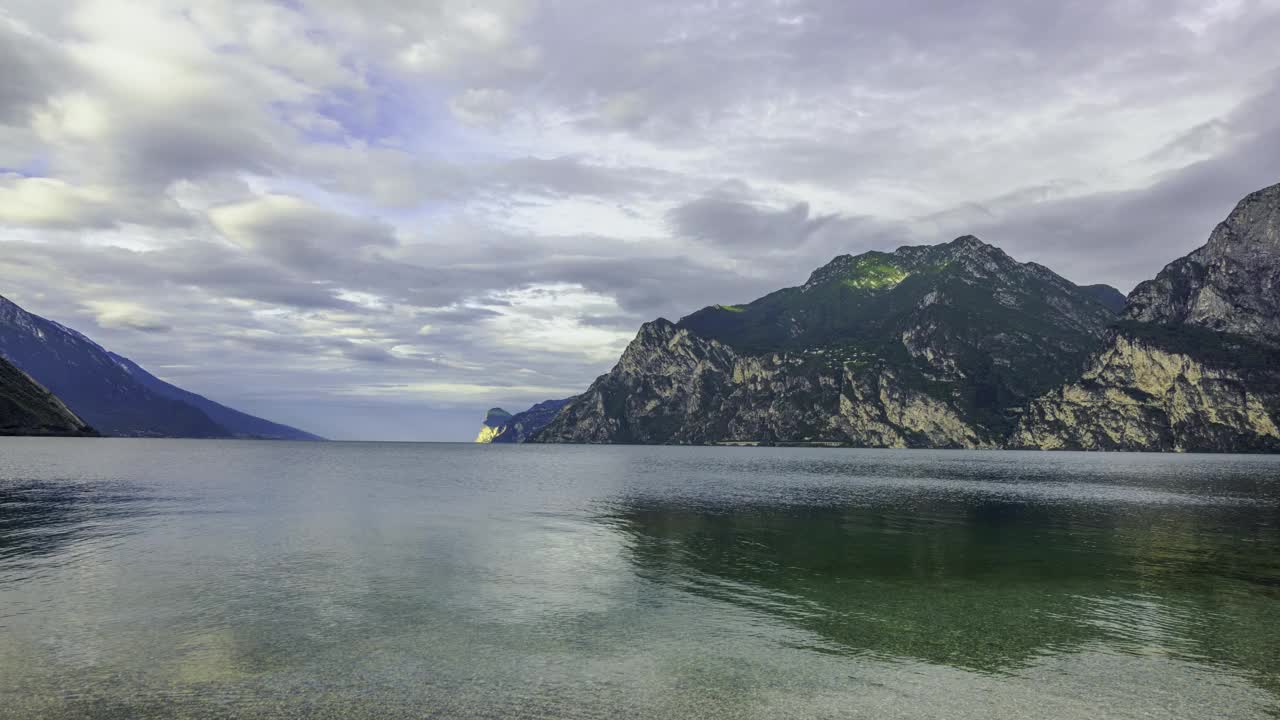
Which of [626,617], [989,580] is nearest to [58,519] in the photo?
[626,617]

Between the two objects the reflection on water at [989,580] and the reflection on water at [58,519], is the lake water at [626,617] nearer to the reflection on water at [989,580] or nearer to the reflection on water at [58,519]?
the reflection on water at [989,580]

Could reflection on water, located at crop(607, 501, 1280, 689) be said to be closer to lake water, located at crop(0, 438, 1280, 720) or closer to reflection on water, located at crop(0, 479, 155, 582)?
lake water, located at crop(0, 438, 1280, 720)

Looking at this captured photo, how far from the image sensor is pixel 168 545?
184 feet

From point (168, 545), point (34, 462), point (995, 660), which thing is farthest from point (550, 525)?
point (34, 462)

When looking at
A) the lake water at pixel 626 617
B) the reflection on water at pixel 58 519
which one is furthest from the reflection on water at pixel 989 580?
the reflection on water at pixel 58 519

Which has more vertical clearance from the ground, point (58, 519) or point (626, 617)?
point (626, 617)

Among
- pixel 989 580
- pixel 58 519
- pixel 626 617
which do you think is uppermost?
pixel 626 617

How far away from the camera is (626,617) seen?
116ft

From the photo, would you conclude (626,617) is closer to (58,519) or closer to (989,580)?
(989,580)

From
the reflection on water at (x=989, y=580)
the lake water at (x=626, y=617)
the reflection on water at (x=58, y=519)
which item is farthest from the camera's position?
the reflection on water at (x=58, y=519)

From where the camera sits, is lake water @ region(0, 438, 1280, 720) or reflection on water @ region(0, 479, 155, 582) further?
reflection on water @ region(0, 479, 155, 582)

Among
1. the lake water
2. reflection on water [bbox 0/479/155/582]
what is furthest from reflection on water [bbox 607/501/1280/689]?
reflection on water [bbox 0/479/155/582]

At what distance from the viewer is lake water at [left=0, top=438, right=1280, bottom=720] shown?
2369 centimetres

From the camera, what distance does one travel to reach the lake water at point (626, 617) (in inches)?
933
